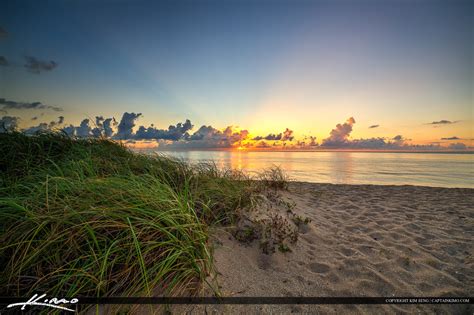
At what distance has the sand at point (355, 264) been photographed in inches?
98.0

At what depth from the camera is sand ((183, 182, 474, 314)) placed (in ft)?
8.16

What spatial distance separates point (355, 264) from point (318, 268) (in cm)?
58

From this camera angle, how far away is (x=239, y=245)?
334 cm

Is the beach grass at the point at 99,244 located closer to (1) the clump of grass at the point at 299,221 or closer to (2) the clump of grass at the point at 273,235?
(2) the clump of grass at the point at 273,235

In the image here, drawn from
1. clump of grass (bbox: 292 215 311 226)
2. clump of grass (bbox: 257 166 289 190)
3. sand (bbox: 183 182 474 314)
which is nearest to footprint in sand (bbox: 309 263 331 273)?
sand (bbox: 183 182 474 314)

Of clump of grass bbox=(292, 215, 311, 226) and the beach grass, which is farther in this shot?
clump of grass bbox=(292, 215, 311, 226)

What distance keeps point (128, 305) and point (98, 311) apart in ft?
0.74

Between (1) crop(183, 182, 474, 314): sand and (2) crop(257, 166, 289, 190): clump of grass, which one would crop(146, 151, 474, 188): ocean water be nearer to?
(2) crop(257, 166, 289, 190): clump of grass

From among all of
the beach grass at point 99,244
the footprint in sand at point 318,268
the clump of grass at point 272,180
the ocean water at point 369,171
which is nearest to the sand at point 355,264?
the footprint in sand at point 318,268

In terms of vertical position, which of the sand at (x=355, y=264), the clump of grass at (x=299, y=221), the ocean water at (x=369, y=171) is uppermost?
the clump of grass at (x=299, y=221)

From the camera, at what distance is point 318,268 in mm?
3096

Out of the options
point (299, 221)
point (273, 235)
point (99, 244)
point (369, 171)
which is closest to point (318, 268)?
point (273, 235)

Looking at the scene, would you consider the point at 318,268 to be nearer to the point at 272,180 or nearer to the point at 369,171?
the point at 272,180

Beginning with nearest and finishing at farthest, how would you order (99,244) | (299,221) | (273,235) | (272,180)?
(99,244) < (273,235) < (299,221) < (272,180)
